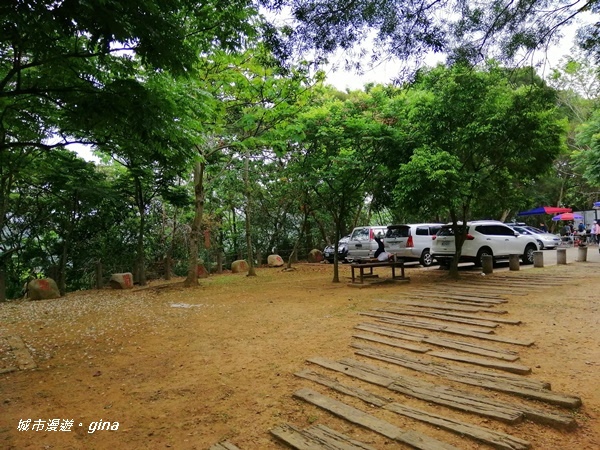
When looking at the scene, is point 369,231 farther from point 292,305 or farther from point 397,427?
point 397,427

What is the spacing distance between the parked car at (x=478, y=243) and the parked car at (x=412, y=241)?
1.28 metres

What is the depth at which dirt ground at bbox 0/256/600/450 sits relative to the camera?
3113 millimetres

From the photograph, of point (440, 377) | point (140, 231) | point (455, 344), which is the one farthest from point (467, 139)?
point (140, 231)

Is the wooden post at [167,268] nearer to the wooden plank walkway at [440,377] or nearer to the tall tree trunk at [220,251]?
the tall tree trunk at [220,251]

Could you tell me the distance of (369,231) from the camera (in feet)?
51.4

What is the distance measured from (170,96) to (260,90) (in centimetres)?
508

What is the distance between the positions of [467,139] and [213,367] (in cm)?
813

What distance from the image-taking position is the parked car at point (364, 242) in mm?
15242

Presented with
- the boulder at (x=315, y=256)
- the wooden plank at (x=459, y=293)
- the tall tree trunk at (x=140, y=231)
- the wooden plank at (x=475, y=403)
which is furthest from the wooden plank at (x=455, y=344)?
the boulder at (x=315, y=256)

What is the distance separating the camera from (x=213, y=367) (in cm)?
466

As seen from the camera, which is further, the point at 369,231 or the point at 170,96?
the point at 369,231

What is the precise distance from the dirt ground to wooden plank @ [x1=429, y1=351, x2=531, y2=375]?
176 millimetres

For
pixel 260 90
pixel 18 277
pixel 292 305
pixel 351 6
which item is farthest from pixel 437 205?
pixel 18 277

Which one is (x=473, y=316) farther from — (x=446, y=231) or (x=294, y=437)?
(x=446, y=231)
